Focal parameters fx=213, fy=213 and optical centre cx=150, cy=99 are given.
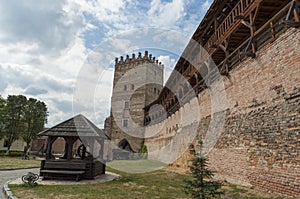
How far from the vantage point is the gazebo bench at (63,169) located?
7.77 m

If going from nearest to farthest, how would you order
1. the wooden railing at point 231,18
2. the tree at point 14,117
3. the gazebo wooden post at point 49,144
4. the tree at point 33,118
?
1. the wooden railing at point 231,18
2. the gazebo wooden post at point 49,144
3. the tree at point 14,117
4. the tree at point 33,118

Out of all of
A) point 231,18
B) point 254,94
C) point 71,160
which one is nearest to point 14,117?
point 71,160

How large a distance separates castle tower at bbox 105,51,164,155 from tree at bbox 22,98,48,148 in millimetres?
8334

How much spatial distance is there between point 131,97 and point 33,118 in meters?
12.6

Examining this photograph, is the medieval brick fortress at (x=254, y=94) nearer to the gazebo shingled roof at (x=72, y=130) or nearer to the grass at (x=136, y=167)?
the grass at (x=136, y=167)

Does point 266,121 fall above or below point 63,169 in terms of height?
above

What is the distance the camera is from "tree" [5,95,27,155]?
81.7 ft

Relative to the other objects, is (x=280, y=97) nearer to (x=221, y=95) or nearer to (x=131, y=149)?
(x=221, y=95)

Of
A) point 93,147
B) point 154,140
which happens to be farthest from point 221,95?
point 154,140

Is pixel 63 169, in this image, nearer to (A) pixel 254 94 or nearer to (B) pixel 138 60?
(A) pixel 254 94

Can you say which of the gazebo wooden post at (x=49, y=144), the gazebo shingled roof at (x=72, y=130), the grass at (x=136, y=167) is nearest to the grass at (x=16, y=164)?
the gazebo wooden post at (x=49, y=144)

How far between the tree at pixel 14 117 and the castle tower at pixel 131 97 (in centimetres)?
1048

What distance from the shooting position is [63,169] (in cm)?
809

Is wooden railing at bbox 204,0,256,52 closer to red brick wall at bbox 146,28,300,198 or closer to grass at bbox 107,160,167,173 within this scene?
red brick wall at bbox 146,28,300,198
